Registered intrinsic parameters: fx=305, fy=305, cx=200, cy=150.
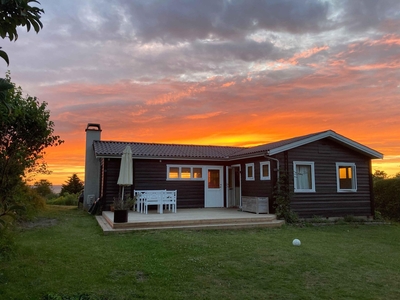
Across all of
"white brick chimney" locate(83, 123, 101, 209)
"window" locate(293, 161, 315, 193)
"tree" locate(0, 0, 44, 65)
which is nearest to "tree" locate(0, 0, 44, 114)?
"tree" locate(0, 0, 44, 65)

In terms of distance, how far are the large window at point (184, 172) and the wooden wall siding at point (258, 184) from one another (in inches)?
83.2

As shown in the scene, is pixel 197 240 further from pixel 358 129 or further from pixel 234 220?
pixel 358 129

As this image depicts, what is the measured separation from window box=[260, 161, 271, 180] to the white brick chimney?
27.1 feet

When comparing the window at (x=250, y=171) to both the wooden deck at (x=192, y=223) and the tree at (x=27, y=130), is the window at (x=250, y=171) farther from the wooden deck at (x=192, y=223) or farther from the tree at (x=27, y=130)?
the tree at (x=27, y=130)

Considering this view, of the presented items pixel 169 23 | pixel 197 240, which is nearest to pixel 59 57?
pixel 169 23

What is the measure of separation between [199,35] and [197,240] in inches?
269

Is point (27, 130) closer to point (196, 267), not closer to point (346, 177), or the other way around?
point (196, 267)

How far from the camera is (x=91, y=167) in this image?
15.6 meters

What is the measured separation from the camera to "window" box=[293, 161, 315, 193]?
38.4ft

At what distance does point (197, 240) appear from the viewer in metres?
7.48

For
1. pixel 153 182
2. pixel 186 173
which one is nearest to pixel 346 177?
pixel 186 173

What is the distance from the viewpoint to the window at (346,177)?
1242 cm

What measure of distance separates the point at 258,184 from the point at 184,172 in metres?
3.57

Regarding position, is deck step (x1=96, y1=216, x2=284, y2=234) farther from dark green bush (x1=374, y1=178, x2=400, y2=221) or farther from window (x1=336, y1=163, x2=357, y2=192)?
dark green bush (x1=374, y1=178, x2=400, y2=221)
